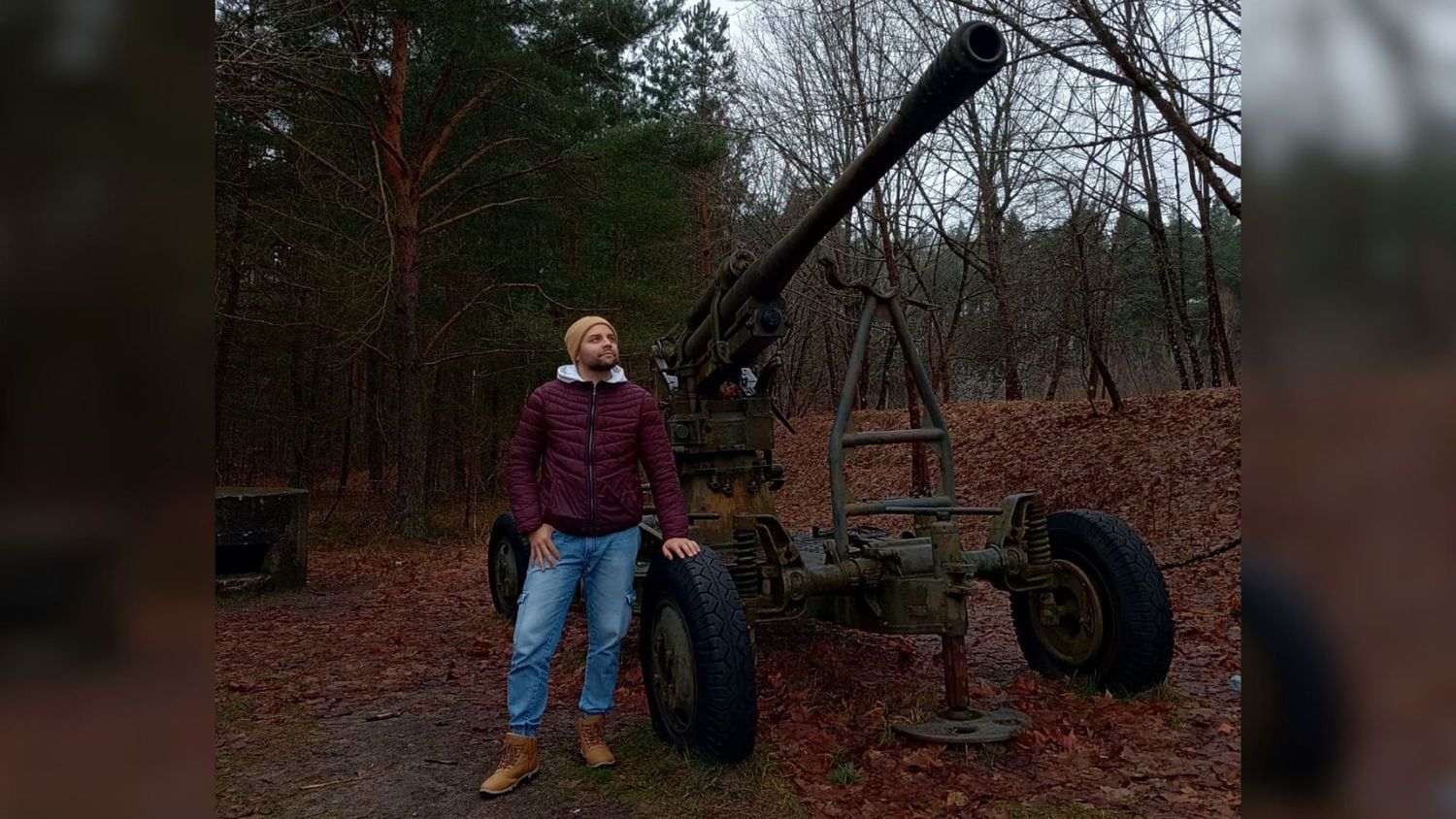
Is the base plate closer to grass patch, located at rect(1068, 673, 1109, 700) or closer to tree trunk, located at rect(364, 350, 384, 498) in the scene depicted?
grass patch, located at rect(1068, 673, 1109, 700)

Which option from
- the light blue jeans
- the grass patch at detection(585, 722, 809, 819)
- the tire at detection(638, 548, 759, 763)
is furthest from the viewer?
the light blue jeans

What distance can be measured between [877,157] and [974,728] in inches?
96.9

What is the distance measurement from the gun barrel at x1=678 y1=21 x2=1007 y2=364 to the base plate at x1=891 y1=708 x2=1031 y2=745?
2.32 m

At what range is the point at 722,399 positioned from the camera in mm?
5809

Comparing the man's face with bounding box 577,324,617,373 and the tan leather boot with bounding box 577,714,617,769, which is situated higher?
the man's face with bounding box 577,324,617,373

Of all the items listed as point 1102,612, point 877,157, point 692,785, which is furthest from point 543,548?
point 1102,612

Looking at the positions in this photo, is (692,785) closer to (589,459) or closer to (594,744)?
(594,744)

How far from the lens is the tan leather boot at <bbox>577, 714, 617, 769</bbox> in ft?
12.9

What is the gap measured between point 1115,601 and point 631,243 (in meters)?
11.5

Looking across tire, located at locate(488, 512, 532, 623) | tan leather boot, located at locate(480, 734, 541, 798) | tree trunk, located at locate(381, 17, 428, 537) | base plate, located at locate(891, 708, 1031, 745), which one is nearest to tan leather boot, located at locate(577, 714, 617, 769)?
tan leather boot, located at locate(480, 734, 541, 798)

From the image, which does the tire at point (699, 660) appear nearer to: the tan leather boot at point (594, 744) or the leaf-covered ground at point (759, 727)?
the leaf-covered ground at point (759, 727)

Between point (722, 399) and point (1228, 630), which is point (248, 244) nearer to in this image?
point (722, 399)

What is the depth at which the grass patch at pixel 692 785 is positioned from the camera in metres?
3.54
